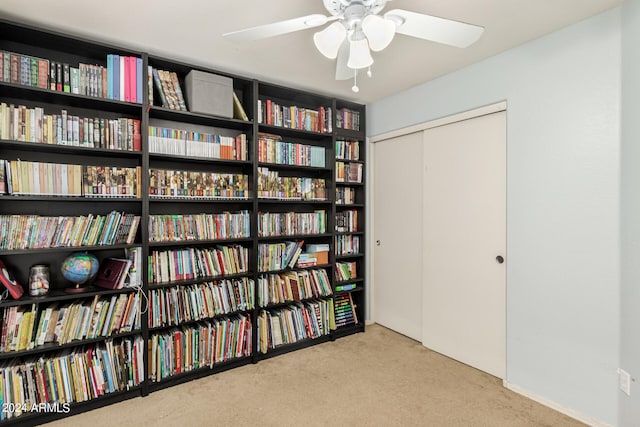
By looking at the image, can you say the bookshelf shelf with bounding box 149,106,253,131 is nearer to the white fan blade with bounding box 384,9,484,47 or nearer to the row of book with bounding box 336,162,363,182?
the row of book with bounding box 336,162,363,182

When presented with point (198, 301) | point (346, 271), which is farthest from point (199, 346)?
point (346, 271)

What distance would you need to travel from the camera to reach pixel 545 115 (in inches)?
87.4

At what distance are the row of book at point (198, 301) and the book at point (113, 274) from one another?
0.74 feet

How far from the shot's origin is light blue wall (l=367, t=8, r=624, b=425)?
193cm

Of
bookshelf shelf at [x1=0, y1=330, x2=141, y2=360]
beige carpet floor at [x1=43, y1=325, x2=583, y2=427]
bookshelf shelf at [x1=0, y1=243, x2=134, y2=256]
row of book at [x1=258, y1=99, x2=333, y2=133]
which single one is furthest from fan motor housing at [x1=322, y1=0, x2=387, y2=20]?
bookshelf shelf at [x1=0, y1=330, x2=141, y2=360]

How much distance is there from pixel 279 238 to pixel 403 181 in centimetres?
141

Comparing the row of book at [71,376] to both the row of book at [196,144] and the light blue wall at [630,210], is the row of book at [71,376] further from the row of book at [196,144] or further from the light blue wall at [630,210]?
the light blue wall at [630,210]

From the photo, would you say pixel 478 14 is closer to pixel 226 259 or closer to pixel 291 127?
pixel 291 127

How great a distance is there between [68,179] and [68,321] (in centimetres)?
92

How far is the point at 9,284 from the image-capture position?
1945 mm

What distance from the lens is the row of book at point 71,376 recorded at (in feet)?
6.34

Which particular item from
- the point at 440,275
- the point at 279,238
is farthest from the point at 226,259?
the point at 440,275

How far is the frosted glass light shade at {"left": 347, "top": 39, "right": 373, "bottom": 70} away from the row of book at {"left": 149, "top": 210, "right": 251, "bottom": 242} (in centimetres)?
165

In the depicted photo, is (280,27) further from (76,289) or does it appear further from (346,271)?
(346,271)
